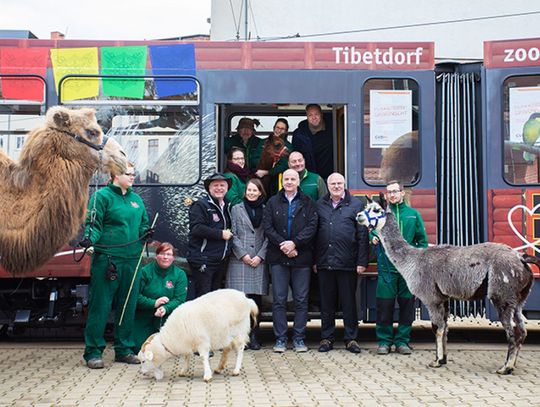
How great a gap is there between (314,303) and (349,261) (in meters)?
1.01

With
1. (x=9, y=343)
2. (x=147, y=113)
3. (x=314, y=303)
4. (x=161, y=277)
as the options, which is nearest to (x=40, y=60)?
(x=147, y=113)

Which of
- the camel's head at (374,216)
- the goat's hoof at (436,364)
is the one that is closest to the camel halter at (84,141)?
the camel's head at (374,216)

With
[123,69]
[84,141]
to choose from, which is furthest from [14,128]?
[84,141]

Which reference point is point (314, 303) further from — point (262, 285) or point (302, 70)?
point (302, 70)

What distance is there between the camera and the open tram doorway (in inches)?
435

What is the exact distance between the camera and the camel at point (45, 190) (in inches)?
303

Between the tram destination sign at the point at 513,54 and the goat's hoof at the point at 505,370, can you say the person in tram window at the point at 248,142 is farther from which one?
the goat's hoof at the point at 505,370

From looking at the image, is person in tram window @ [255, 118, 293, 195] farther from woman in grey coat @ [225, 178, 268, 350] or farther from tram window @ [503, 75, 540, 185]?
tram window @ [503, 75, 540, 185]

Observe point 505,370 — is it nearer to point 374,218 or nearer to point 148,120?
point 374,218

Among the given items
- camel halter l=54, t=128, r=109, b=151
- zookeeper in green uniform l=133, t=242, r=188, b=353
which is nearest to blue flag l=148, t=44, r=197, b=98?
zookeeper in green uniform l=133, t=242, r=188, b=353

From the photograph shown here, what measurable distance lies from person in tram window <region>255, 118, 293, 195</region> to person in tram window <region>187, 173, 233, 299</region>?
103cm

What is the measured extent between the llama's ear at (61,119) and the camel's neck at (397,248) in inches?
144

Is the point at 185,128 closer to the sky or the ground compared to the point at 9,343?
closer to the sky

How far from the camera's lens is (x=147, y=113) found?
10.4 meters
